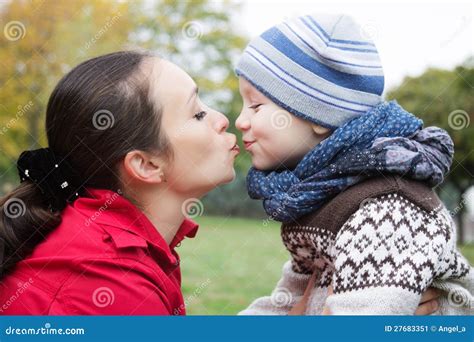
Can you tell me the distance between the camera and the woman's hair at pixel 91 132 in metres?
2.00

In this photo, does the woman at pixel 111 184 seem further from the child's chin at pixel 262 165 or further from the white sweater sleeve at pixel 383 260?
the white sweater sleeve at pixel 383 260

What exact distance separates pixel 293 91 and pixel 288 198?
366 millimetres

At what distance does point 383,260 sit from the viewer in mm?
1804

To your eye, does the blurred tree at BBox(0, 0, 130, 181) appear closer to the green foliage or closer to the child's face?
the green foliage

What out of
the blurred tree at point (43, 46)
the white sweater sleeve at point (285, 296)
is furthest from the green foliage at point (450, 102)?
the white sweater sleeve at point (285, 296)

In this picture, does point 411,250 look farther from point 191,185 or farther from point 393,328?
point 191,185

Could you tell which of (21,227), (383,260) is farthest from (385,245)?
(21,227)

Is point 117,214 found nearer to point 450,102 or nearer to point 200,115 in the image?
point 200,115

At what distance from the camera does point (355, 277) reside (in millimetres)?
1808

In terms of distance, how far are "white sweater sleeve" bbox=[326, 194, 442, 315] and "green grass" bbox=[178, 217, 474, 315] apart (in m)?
0.97

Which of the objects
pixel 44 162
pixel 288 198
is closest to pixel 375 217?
pixel 288 198

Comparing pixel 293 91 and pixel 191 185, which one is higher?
pixel 293 91

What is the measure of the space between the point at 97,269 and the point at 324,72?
0.95m

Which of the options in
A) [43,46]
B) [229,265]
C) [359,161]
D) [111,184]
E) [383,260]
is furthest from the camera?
[43,46]
